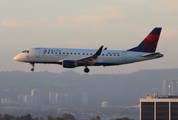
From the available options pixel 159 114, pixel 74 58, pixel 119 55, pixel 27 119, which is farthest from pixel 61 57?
pixel 27 119

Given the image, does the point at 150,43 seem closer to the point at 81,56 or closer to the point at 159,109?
the point at 81,56

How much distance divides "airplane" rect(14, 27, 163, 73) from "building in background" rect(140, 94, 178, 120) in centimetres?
4417

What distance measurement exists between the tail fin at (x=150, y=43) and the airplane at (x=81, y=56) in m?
1.24

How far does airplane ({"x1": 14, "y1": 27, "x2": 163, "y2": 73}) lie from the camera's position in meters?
84.6

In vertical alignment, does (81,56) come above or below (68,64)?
above

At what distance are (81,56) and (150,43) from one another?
11.7 meters

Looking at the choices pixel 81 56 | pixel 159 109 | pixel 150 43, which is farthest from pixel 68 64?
pixel 159 109

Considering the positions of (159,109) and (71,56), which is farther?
(159,109)

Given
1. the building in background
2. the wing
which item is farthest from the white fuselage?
the building in background

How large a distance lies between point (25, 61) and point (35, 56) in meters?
2.16

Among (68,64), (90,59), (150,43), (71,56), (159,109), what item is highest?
(150,43)

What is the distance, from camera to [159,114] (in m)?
132

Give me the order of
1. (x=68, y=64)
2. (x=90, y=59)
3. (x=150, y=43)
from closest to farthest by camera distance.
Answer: (x=68, y=64) < (x=90, y=59) < (x=150, y=43)

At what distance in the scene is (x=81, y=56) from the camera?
86.2 m
